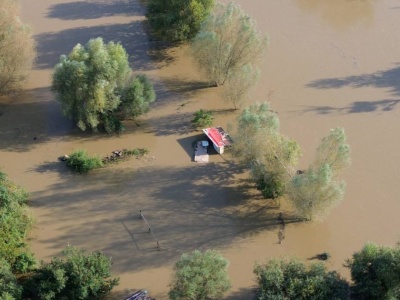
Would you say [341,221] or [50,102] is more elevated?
[50,102]

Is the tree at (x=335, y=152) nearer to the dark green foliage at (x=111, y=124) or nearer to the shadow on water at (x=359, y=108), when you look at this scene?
the shadow on water at (x=359, y=108)

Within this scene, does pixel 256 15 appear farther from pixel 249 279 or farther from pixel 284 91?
pixel 249 279

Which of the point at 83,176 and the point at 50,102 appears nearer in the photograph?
the point at 83,176

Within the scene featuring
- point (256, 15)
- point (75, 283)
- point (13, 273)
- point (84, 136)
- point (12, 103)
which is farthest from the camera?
point (256, 15)

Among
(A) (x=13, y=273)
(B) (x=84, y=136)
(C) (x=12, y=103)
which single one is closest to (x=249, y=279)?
(A) (x=13, y=273)

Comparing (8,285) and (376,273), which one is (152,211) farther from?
(376,273)

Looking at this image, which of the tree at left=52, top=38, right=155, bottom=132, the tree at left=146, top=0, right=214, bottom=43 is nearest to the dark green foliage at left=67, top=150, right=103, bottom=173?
the tree at left=52, top=38, right=155, bottom=132

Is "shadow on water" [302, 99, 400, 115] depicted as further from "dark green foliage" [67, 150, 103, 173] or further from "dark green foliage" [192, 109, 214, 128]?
"dark green foliage" [67, 150, 103, 173]

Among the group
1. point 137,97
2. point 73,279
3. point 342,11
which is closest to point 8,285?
point 73,279
